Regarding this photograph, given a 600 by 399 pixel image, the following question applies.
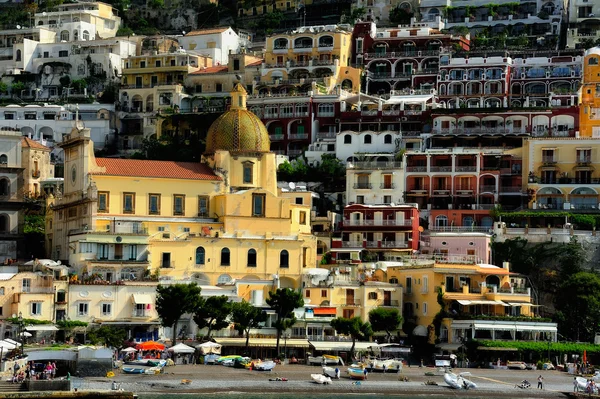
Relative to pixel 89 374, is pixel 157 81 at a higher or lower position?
higher

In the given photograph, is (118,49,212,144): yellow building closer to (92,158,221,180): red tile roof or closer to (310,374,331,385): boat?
(92,158,221,180): red tile roof

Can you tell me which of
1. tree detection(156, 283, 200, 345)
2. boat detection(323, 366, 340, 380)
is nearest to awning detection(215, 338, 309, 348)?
tree detection(156, 283, 200, 345)

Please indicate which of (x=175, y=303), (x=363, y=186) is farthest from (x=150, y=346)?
(x=363, y=186)

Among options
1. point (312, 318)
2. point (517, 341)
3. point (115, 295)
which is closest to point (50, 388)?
point (115, 295)

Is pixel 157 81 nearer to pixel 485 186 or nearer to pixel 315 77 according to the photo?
pixel 315 77

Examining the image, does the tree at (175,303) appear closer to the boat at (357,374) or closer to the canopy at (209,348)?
the canopy at (209,348)

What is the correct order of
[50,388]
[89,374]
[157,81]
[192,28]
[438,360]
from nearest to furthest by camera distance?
[50,388] → [89,374] → [438,360] → [157,81] → [192,28]
